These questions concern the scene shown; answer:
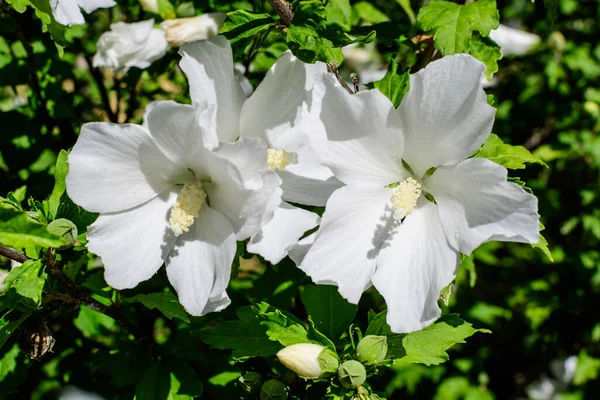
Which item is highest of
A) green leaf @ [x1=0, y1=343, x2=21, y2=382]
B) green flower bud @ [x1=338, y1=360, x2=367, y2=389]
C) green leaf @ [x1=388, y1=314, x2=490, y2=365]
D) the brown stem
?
the brown stem

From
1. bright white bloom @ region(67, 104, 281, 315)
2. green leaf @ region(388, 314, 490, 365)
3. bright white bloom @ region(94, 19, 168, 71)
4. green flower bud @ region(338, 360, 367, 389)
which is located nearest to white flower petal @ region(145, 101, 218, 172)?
bright white bloom @ region(67, 104, 281, 315)

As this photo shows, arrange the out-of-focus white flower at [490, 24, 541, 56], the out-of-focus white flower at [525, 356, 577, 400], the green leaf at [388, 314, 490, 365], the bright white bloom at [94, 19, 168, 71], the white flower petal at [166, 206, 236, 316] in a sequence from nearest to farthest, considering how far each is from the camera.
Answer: the white flower petal at [166, 206, 236, 316] → the green leaf at [388, 314, 490, 365] → the bright white bloom at [94, 19, 168, 71] → the out-of-focus white flower at [490, 24, 541, 56] → the out-of-focus white flower at [525, 356, 577, 400]

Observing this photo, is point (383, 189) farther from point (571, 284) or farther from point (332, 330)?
point (571, 284)

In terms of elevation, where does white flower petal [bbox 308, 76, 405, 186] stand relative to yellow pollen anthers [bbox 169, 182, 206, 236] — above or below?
above

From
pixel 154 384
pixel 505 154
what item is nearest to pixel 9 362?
pixel 154 384

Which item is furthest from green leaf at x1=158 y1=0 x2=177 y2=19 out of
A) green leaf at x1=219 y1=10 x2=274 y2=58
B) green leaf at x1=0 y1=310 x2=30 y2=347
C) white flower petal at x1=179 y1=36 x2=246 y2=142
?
green leaf at x1=0 y1=310 x2=30 y2=347

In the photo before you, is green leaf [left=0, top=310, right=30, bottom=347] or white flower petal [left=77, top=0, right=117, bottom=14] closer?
green leaf [left=0, top=310, right=30, bottom=347]

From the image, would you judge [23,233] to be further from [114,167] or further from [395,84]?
[395,84]

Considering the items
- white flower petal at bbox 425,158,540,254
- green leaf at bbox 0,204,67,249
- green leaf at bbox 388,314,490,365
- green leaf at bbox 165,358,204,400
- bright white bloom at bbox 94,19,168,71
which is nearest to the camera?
green leaf at bbox 0,204,67,249

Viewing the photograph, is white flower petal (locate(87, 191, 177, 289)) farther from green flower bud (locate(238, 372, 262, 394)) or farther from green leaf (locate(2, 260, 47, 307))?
green flower bud (locate(238, 372, 262, 394))
